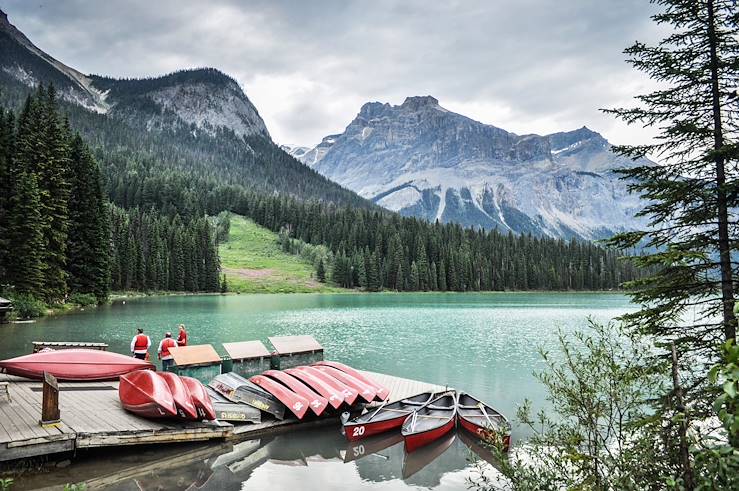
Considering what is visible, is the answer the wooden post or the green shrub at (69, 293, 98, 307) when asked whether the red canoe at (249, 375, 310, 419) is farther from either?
the green shrub at (69, 293, 98, 307)

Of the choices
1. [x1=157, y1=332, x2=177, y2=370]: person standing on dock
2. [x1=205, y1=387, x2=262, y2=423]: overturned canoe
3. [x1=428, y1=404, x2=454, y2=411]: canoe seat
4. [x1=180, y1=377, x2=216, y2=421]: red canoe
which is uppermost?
[x1=157, y1=332, x2=177, y2=370]: person standing on dock

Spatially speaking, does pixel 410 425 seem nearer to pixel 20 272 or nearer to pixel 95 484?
pixel 95 484

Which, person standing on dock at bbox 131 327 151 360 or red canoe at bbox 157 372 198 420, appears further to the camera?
person standing on dock at bbox 131 327 151 360

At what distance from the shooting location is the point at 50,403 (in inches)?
488

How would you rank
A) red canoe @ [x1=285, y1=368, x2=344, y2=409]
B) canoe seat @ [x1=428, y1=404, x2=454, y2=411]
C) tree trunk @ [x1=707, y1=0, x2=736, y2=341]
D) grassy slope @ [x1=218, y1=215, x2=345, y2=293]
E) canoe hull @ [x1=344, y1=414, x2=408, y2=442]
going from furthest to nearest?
grassy slope @ [x1=218, y1=215, x2=345, y2=293], canoe seat @ [x1=428, y1=404, x2=454, y2=411], red canoe @ [x1=285, y1=368, x2=344, y2=409], canoe hull @ [x1=344, y1=414, x2=408, y2=442], tree trunk @ [x1=707, y1=0, x2=736, y2=341]

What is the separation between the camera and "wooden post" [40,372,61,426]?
12.1m

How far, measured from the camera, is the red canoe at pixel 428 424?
49.4ft

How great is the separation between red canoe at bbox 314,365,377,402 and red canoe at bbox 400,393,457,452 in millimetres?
2037

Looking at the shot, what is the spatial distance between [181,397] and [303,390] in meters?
4.51

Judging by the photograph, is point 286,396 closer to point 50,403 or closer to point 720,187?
point 50,403

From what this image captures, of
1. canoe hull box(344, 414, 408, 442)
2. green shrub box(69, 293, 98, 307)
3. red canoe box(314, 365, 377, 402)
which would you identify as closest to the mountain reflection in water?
canoe hull box(344, 414, 408, 442)

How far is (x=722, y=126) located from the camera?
1095 cm

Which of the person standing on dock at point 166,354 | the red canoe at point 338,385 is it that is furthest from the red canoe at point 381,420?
the person standing on dock at point 166,354

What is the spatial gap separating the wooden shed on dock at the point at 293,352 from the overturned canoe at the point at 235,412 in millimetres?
5471
